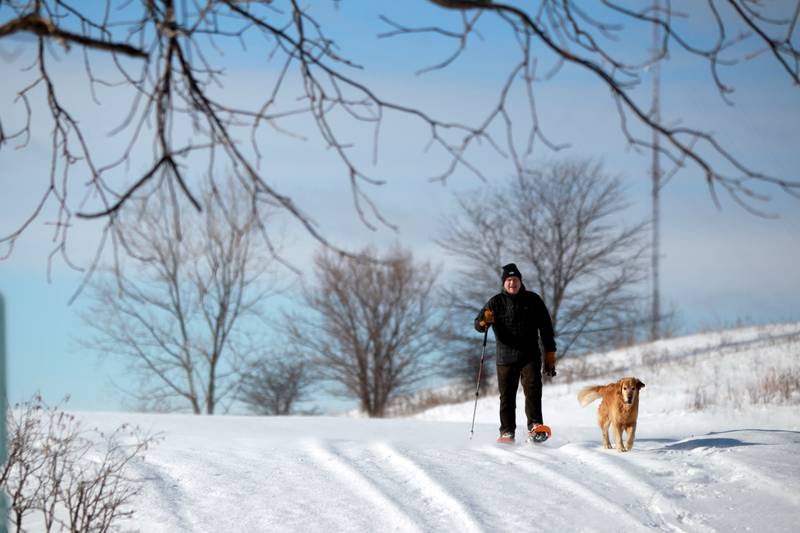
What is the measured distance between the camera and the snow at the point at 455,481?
6289 millimetres

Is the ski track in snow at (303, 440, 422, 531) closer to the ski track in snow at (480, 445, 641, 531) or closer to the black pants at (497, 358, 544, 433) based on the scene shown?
the ski track in snow at (480, 445, 641, 531)

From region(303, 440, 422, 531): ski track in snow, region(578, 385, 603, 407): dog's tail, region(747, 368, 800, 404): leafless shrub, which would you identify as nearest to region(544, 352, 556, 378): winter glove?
region(578, 385, 603, 407): dog's tail

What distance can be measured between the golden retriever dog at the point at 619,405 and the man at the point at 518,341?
55 cm

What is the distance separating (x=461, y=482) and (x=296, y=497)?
1.34 metres

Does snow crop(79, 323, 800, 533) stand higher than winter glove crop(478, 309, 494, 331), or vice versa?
winter glove crop(478, 309, 494, 331)

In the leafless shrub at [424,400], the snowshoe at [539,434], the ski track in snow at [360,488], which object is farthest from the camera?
the leafless shrub at [424,400]

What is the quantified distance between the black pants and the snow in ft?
0.99

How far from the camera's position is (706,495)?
680 centimetres

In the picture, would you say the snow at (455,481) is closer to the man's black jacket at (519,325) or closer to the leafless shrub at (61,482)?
the leafless shrub at (61,482)

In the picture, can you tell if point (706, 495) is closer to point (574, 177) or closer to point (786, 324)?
point (786, 324)

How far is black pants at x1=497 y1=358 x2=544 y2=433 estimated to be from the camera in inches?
341

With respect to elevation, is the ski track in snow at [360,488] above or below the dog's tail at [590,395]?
below

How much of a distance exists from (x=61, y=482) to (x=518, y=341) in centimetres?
445

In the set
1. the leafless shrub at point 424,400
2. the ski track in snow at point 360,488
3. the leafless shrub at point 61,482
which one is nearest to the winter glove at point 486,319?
the ski track in snow at point 360,488
